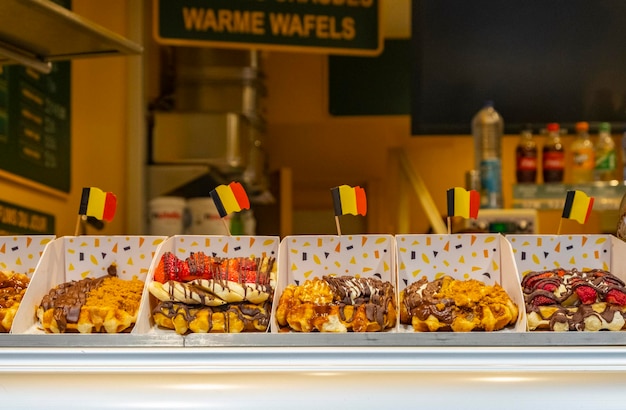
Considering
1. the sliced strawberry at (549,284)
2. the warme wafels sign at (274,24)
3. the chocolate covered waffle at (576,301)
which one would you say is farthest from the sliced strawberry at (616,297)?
the warme wafels sign at (274,24)

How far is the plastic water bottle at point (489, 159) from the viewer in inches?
161

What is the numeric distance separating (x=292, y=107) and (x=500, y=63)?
3371 millimetres

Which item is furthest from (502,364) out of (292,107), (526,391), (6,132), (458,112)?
(292,107)

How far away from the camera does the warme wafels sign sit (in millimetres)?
4086

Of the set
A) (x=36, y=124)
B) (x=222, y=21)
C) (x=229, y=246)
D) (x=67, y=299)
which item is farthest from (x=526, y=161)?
(x=67, y=299)

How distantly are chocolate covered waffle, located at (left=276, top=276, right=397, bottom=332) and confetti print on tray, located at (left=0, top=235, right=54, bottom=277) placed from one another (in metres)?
0.59

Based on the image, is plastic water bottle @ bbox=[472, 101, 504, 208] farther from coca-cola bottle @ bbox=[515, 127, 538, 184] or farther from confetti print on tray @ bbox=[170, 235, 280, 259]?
confetti print on tray @ bbox=[170, 235, 280, 259]

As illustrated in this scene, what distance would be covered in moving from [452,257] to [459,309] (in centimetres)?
28

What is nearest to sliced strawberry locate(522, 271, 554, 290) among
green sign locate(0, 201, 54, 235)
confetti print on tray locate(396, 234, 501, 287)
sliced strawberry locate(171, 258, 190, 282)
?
confetti print on tray locate(396, 234, 501, 287)

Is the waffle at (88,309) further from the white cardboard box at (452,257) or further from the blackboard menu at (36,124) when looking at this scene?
the blackboard menu at (36,124)

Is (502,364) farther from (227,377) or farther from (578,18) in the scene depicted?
(578,18)

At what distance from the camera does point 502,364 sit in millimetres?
1485

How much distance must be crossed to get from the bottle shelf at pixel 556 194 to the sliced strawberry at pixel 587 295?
2.22 m

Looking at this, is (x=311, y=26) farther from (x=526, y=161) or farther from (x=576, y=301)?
(x=576, y=301)
